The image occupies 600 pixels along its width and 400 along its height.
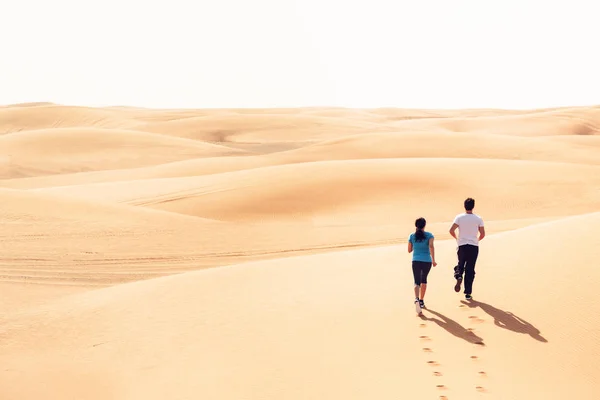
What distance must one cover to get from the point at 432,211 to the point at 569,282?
12442 millimetres

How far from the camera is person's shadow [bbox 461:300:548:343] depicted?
6.93 metres

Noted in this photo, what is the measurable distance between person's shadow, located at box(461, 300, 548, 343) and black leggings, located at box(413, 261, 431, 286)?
0.63 meters

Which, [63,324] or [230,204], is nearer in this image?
[63,324]

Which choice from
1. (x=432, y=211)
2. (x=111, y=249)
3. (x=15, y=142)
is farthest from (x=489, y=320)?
(x=15, y=142)

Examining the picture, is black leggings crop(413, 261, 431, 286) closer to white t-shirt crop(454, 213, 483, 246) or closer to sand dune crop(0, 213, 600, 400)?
sand dune crop(0, 213, 600, 400)

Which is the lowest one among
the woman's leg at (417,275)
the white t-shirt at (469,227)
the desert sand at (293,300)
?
the desert sand at (293,300)

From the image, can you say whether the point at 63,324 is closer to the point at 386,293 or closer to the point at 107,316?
the point at 107,316

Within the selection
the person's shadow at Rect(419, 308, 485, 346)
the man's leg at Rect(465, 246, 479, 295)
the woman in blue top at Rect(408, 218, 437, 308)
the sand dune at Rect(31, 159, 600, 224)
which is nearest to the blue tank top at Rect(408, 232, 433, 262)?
the woman in blue top at Rect(408, 218, 437, 308)

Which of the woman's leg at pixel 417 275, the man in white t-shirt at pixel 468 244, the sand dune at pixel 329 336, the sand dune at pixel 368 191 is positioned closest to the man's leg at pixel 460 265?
the man in white t-shirt at pixel 468 244

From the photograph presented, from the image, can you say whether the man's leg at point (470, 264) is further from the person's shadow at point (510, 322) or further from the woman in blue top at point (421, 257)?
the woman in blue top at point (421, 257)

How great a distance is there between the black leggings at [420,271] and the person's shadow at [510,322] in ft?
2.07

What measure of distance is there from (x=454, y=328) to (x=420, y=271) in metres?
0.77

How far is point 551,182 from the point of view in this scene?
23.1m

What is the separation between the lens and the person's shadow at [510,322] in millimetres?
6930
